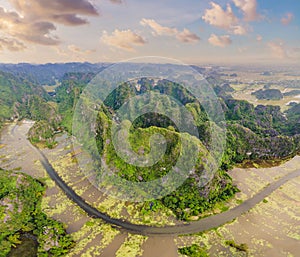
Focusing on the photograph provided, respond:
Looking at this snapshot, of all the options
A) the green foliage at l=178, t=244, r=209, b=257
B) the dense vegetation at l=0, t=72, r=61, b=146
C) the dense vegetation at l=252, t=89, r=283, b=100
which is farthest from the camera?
the dense vegetation at l=252, t=89, r=283, b=100

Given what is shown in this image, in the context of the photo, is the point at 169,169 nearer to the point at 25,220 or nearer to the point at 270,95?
the point at 25,220

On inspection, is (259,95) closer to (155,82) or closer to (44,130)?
(155,82)

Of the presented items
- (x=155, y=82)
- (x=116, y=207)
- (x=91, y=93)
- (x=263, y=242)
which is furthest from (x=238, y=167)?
(x=155, y=82)

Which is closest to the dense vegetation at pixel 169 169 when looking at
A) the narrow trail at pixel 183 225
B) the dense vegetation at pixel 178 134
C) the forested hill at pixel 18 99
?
the dense vegetation at pixel 178 134

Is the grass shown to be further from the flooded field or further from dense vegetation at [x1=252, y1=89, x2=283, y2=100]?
dense vegetation at [x1=252, y1=89, x2=283, y2=100]

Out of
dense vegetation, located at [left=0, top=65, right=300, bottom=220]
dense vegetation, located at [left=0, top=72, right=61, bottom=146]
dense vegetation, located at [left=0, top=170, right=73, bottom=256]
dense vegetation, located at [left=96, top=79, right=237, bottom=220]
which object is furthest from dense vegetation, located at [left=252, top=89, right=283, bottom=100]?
dense vegetation, located at [left=0, top=170, right=73, bottom=256]

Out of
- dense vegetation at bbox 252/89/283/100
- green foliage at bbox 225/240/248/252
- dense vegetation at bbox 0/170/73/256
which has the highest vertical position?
dense vegetation at bbox 252/89/283/100

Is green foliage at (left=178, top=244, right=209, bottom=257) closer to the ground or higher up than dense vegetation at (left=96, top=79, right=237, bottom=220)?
closer to the ground
